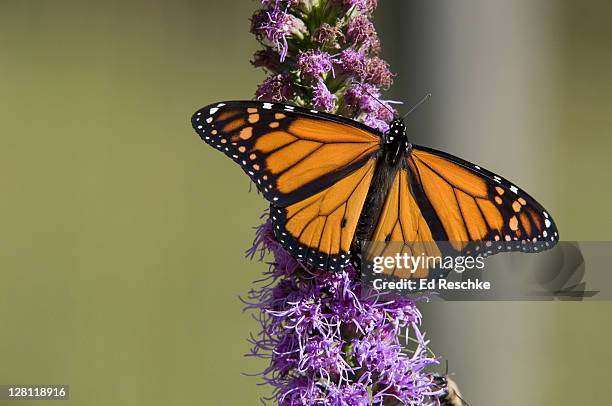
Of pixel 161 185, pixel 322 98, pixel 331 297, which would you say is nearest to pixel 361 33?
pixel 322 98

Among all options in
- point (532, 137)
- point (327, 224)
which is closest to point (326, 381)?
point (327, 224)

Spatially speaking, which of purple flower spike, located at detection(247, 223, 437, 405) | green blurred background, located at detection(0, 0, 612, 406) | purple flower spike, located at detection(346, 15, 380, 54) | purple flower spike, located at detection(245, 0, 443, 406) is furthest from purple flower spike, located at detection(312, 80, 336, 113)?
green blurred background, located at detection(0, 0, 612, 406)

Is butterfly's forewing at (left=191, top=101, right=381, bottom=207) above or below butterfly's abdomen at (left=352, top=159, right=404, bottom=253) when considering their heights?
above

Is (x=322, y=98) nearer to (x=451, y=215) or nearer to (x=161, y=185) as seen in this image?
(x=451, y=215)

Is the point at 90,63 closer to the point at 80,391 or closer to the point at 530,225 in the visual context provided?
the point at 80,391

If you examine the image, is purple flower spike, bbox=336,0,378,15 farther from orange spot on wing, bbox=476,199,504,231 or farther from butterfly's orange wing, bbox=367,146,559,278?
orange spot on wing, bbox=476,199,504,231

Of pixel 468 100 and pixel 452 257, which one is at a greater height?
pixel 468 100

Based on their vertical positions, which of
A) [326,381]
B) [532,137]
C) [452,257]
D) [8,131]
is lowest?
[326,381]
